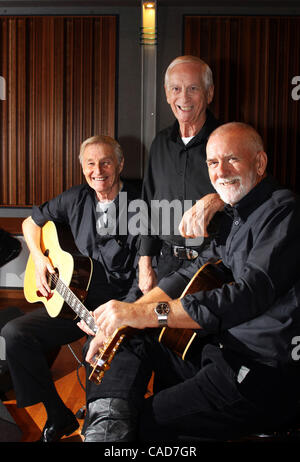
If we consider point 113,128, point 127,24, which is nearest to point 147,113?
point 113,128

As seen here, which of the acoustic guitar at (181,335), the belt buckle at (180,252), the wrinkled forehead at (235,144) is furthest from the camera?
the belt buckle at (180,252)

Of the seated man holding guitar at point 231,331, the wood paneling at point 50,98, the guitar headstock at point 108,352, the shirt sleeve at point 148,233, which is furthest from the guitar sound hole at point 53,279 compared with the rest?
the wood paneling at point 50,98

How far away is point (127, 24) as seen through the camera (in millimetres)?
3602

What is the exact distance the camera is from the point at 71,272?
6.91ft

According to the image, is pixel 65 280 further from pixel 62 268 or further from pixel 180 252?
pixel 180 252

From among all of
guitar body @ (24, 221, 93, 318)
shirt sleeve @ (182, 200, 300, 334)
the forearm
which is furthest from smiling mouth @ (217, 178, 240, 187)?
the forearm

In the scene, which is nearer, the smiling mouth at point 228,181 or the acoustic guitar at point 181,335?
the acoustic guitar at point 181,335

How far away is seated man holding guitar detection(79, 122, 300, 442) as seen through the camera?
1225 mm

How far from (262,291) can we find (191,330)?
0.32 meters

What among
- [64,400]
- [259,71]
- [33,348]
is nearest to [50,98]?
[259,71]

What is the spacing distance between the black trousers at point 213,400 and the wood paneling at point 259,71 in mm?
2712

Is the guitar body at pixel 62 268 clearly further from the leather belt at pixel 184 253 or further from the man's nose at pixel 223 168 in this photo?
the man's nose at pixel 223 168

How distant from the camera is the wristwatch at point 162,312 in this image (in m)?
1.25

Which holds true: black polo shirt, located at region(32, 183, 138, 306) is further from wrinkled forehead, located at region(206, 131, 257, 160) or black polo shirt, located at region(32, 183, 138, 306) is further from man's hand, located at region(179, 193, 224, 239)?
wrinkled forehead, located at region(206, 131, 257, 160)
